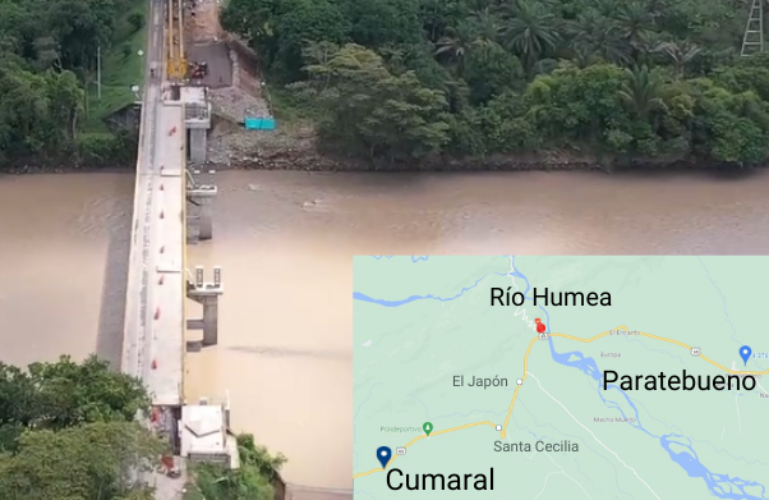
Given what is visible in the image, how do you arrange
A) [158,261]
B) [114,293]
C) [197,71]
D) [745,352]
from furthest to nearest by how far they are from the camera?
[197,71] → [114,293] → [158,261] → [745,352]

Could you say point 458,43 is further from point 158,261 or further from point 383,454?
point 383,454

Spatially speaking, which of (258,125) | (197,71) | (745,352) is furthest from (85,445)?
(197,71)

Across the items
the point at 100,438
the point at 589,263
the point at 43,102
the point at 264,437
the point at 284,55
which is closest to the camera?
the point at 589,263

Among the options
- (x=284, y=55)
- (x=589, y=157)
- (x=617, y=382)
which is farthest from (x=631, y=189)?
(x=617, y=382)

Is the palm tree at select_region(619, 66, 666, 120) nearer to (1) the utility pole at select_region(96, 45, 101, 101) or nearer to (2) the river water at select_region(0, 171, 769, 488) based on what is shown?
(2) the river water at select_region(0, 171, 769, 488)

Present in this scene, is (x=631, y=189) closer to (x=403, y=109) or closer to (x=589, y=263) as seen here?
(x=403, y=109)

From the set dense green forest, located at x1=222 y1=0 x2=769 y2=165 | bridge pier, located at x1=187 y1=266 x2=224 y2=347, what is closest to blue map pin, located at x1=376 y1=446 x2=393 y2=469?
bridge pier, located at x1=187 y1=266 x2=224 y2=347

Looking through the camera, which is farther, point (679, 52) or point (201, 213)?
point (679, 52)
